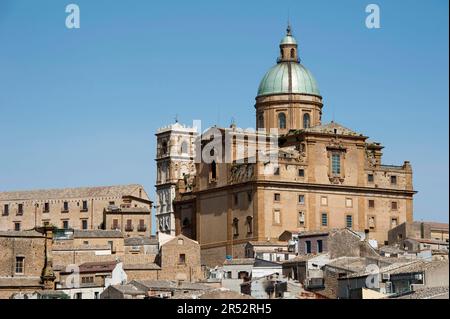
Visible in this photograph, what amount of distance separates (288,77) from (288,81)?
30cm

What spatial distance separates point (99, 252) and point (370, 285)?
32.2 meters

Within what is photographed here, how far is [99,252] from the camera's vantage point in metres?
96.2

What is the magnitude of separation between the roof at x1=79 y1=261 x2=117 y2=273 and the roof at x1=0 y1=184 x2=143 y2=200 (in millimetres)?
37808

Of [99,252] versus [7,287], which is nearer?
[7,287]

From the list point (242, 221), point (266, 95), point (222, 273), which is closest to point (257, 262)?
point (222, 273)

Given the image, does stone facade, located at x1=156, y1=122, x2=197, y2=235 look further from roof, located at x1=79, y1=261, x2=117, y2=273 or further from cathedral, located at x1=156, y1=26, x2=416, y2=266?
roof, located at x1=79, y1=261, x2=117, y2=273

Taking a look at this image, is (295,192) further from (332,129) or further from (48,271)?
(48,271)

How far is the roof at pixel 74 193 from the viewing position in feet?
419

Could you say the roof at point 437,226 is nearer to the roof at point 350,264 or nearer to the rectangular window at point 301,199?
the rectangular window at point 301,199

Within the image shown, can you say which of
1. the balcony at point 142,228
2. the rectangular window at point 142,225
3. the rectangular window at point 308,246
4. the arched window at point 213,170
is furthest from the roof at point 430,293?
the rectangular window at point 142,225

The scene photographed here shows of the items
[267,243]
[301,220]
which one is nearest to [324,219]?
[301,220]

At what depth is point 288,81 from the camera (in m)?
111

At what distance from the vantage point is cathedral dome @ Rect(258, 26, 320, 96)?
111 meters
